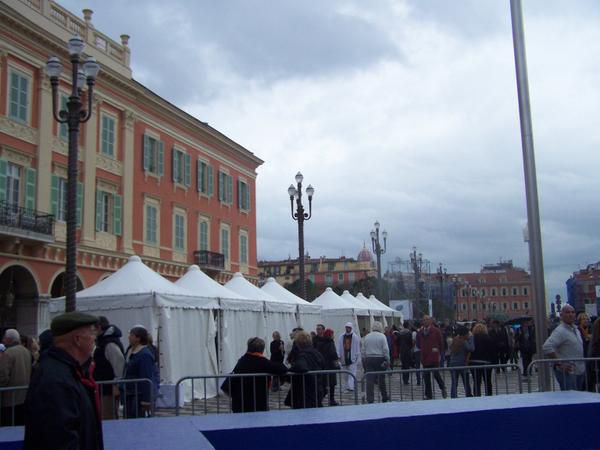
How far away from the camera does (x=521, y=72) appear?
10117 millimetres

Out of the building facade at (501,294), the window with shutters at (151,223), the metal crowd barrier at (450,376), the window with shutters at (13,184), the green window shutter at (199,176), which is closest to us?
the metal crowd barrier at (450,376)

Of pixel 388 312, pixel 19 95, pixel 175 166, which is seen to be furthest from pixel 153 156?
pixel 388 312

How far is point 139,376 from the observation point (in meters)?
9.64

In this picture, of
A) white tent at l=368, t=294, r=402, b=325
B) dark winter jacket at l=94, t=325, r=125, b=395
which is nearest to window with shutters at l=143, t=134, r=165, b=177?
white tent at l=368, t=294, r=402, b=325

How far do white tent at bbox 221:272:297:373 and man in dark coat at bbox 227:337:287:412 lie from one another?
9.98 m

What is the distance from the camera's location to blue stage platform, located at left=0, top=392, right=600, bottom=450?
5211 millimetres

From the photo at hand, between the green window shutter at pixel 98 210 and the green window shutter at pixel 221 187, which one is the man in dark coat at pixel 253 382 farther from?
the green window shutter at pixel 221 187

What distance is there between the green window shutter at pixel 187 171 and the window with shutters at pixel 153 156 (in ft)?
6.89

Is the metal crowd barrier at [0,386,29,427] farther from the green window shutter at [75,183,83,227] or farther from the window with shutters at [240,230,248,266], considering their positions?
the window with shutters at [240,230,248,266]

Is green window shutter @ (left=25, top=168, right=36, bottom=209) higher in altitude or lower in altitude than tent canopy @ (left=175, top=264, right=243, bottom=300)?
higher

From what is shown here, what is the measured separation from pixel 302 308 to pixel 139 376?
14305mm

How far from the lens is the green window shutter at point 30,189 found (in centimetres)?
2580

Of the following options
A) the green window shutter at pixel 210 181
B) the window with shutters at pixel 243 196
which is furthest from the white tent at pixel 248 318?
the window with shutters at pixel 243 196

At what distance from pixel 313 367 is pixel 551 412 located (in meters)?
4.87
